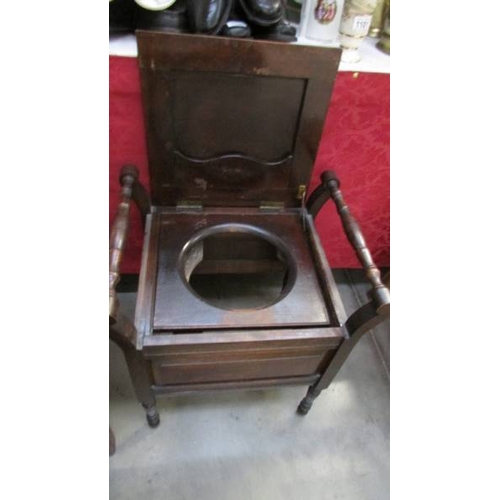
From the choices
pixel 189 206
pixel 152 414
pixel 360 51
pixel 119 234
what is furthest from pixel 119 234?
pixel 360 51

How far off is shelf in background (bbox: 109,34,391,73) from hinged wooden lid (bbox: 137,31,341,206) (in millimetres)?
65

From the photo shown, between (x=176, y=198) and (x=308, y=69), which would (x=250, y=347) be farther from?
(x=308, y=69)

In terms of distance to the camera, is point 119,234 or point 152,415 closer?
point 119,234

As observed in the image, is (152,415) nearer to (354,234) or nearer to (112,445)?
(112,445)

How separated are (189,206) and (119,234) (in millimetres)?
286

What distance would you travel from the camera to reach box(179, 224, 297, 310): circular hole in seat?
92 centimetres

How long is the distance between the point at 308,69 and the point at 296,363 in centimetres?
66

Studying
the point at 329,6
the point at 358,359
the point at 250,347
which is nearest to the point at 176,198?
the point at 250,347

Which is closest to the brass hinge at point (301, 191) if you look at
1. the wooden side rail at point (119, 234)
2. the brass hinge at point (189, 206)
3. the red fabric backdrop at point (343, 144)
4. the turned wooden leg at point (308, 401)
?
the red fabric backdrop at point (343, 144)

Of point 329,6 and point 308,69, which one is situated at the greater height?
point 329,6

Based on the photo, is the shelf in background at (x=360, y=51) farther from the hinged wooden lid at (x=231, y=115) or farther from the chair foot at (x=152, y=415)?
the chair foot at (x=152, y=415)

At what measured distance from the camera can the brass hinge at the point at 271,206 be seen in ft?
3.28

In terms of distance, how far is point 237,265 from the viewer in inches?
43.6

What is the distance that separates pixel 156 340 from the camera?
0.69 metres
